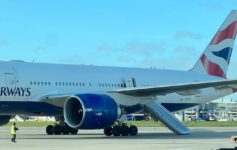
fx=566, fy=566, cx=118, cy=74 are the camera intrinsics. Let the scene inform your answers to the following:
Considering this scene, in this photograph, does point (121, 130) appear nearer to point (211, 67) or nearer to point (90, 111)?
point (90, 111)

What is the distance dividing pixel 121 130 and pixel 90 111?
3915mm

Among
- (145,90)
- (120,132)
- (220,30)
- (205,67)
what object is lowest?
(120,132)

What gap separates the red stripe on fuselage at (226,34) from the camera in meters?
37.4

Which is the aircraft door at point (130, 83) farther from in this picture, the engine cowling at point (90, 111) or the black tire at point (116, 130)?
the engine cowling at point (90, 111)

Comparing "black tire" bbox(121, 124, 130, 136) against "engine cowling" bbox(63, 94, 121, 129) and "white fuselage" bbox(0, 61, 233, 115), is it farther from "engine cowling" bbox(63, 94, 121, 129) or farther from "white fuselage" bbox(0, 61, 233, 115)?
"engine cowling" bbox(63, 94, 121, 129)

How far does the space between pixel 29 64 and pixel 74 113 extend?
11.3 feet

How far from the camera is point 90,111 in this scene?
1017 inches

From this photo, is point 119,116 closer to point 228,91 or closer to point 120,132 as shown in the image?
point 120,132

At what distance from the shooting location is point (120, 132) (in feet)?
96.2

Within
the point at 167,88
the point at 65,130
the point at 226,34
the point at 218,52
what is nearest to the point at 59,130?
the point at 65,130

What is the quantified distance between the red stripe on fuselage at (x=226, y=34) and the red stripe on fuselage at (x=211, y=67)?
1.24 metres

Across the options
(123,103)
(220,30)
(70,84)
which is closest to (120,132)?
(123,103)

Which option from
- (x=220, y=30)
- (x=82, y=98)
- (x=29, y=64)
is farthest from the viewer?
(x=220, y=30)

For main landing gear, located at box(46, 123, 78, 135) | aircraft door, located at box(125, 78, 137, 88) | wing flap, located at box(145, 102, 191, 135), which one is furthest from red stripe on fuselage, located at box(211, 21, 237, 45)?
main landing gear, located at box(46, 123, 78, 135)
